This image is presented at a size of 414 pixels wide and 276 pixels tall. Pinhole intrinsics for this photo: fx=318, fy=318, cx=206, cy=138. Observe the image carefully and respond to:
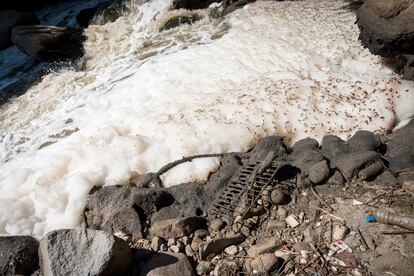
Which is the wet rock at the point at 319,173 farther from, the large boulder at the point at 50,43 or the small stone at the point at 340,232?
the large boulder at the point at 50,43

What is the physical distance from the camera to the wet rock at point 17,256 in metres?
3.17

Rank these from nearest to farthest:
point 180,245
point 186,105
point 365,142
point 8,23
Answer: point 180,245
point 365,142
point 186,105
point 8,23

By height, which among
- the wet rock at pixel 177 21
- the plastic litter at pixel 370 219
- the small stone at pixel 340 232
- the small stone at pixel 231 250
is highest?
the wet rock at pixel 177 21

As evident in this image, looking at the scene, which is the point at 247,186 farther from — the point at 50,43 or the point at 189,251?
the point at 50,43

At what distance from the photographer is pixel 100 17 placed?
31.3 ft

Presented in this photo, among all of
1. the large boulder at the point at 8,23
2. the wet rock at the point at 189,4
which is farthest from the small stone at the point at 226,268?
the large boulder at the point at 8,23

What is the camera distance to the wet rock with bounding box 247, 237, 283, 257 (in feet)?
9.61

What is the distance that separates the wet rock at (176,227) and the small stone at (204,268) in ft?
1.25

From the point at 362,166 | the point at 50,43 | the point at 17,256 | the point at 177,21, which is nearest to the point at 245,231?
the point at 362,166

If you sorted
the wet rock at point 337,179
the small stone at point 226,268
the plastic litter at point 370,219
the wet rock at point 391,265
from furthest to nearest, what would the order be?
the wet rock at point 337,179
the plastic litter at point 370,219
the small stone at point 226,268
the wet rock at point 391,265

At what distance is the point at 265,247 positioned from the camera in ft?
9.66

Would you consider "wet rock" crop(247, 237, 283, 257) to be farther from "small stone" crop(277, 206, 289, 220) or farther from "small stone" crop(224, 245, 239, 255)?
"small stone" crop(277, 206, 289, 220)

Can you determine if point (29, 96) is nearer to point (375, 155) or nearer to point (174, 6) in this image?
point (174, 6)

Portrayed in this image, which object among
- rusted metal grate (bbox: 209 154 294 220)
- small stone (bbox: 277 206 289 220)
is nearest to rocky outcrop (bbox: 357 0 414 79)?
rusted metal grate (bbox: 209 154 294 220)
